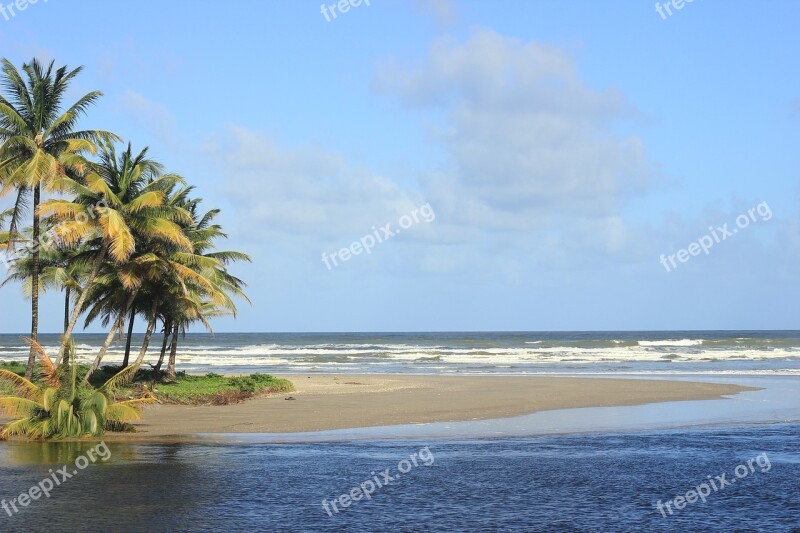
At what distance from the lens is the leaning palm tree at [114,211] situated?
24.9 meters

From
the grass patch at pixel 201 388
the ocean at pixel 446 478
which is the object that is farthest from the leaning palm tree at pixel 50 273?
the ocean at pixel 446 478

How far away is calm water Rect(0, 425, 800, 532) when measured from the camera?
11.7 metres

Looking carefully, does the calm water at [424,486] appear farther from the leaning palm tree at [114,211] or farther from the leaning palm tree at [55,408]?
the leaning palm tree at [114,211]

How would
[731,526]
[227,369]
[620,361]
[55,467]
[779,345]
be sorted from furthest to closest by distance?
[779,345] → [620,361] → [227,369] → [55,467] → [731,526]

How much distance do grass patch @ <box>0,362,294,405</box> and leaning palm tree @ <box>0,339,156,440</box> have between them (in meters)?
6.71

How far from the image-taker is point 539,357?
72875mm

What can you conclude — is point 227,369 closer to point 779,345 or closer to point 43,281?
point 43,281

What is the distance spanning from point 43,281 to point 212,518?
29563 millimetres

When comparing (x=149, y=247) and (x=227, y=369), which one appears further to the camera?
(x=227, y=369)

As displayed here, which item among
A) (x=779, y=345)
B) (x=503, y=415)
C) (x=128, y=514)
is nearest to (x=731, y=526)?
(x=128, y=514)

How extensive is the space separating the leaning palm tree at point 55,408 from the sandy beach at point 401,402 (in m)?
0.86

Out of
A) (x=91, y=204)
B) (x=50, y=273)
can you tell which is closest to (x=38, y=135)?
(x=91, y=204)

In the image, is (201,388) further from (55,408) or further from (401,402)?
(55,408)

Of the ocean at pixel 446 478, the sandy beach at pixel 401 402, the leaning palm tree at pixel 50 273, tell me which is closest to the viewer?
the ocean at pixel 446 478
